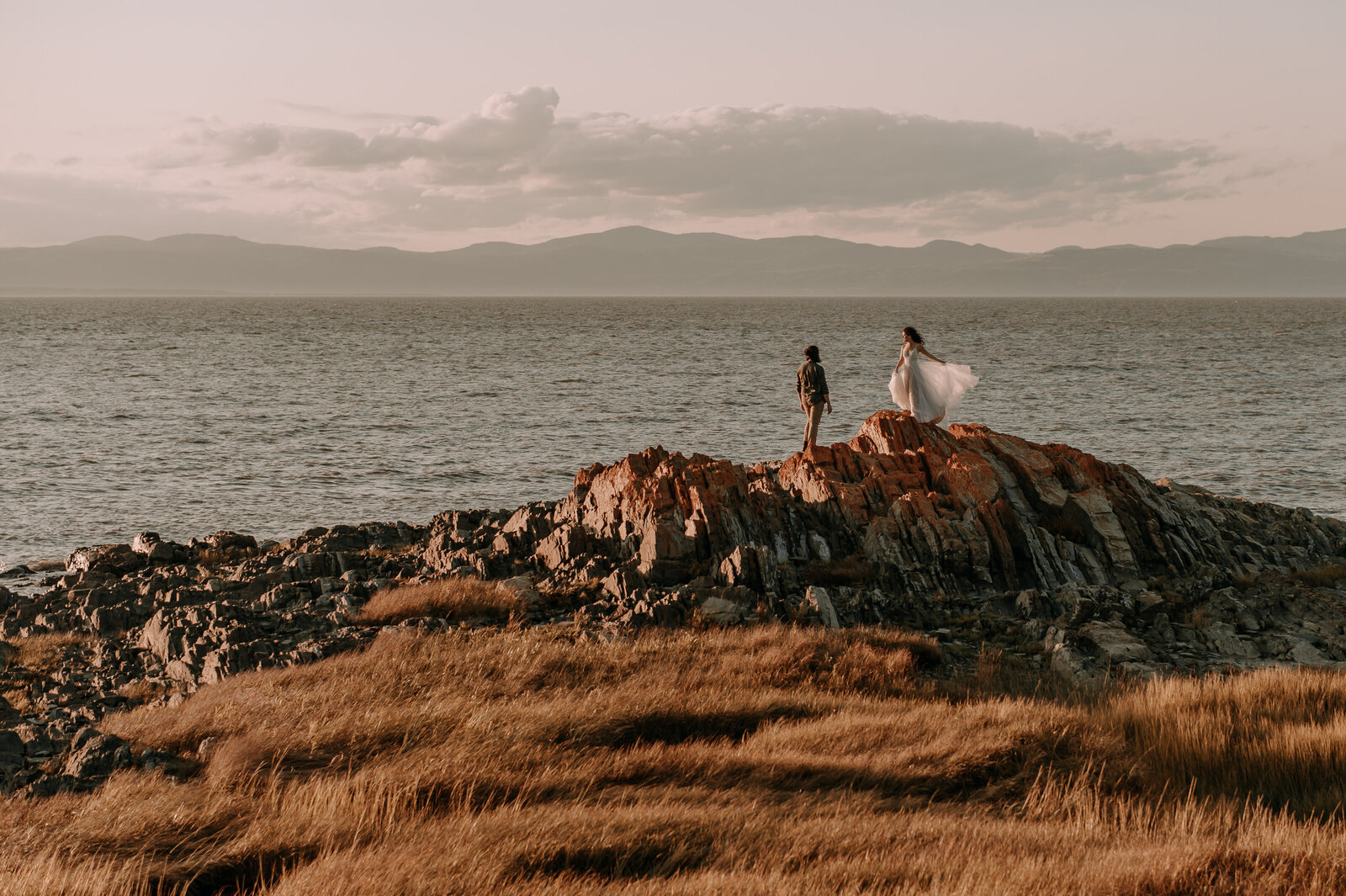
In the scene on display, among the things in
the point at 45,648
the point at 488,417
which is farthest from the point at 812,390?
the point at 488,417

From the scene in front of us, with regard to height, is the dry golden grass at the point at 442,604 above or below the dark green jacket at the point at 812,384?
below

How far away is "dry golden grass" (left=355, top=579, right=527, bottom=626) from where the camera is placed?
13688 mm

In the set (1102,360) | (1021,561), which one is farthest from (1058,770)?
(1102,360)

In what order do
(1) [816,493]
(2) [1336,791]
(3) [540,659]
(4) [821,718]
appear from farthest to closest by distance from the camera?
(1) [816,493] < (3) [540,659] < (4) [821,718] < (2) [1336,791]

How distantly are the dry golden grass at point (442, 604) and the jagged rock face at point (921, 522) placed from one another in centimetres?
169

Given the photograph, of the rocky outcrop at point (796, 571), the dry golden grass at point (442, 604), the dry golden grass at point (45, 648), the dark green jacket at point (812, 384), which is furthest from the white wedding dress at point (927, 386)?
the dry golden grass at point (45, 648)

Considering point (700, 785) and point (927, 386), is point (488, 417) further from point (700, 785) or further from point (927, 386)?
point (700, 785)

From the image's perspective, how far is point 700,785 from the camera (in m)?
7.77

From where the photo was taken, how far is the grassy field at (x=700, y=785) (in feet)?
19.9

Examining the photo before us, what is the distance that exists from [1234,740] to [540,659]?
692 cm

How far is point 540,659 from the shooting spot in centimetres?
1102

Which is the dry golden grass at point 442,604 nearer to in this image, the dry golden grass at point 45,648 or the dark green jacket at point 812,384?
the dry golden grass at point 45,648

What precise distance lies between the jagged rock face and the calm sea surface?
9786mm

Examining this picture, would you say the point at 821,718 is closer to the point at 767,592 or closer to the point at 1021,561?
the point at 767,592
